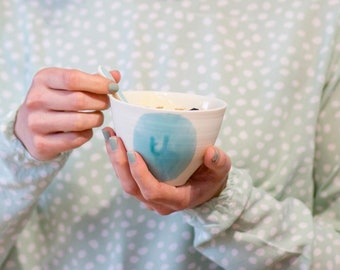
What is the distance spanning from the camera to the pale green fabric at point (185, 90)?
2.27 ft

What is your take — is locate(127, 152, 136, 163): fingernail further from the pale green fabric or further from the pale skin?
the pale green fabric

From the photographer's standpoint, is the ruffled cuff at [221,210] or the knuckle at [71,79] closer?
the knuckle at [71,79]

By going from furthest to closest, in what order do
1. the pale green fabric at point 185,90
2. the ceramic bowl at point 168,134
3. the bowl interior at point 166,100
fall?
the pale green fabric at point 185,90 < the bowl interior at point 166,100 < the ceramic bowl at point 168,134

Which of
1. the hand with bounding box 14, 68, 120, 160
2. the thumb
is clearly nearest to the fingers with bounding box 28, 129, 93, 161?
the hand with bounding box 14, 68, 120, 160

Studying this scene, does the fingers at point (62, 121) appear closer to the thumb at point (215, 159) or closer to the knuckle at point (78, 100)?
the knuckle at point (78, 100)

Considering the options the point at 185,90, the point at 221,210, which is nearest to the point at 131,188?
the point at 221,210

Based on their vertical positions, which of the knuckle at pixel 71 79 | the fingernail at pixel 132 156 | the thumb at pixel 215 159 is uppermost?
the knuckle at pixel 71 79

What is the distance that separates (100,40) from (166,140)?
0.37 metres

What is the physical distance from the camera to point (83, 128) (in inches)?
18.6

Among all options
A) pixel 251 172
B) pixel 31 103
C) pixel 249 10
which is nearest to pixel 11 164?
pixel 31 103

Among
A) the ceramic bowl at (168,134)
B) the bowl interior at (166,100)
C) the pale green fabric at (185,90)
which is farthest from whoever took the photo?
the pale green fabric at (185,90)

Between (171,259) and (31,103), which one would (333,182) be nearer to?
(171,259)

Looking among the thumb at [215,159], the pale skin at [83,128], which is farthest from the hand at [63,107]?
the thumb at [215,159]

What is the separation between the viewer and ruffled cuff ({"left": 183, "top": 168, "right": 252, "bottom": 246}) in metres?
0.58
